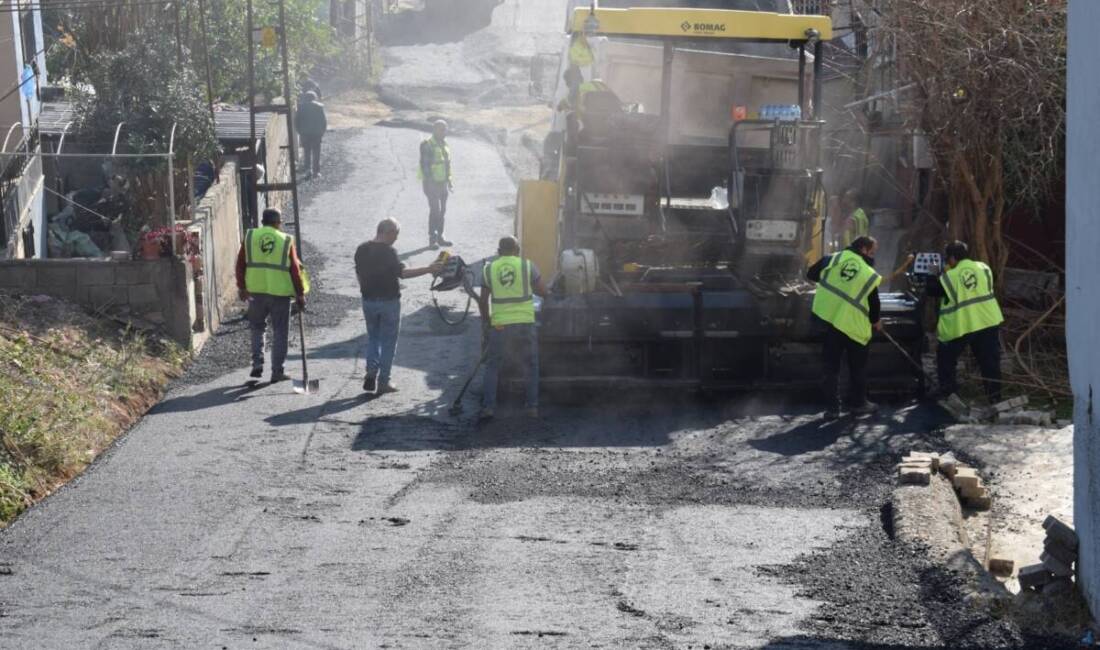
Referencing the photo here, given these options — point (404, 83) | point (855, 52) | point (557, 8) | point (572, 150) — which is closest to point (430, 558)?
point (572, 150)

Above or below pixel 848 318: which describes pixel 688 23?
above

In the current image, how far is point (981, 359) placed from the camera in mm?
11758

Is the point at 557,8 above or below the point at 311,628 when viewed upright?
above

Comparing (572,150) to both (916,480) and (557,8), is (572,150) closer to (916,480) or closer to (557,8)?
(916,480)

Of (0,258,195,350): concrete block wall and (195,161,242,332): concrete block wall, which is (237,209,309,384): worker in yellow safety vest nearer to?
(0,258,195,350): concrete block wall

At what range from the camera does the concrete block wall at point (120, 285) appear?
43.2 feet

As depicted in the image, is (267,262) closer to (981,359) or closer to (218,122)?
(981,359)

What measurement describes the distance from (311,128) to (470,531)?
53.6ft

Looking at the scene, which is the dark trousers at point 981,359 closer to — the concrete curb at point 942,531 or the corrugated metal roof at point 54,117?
the concrete curb at point 942,531

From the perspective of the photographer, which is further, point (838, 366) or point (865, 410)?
point (865, 410)

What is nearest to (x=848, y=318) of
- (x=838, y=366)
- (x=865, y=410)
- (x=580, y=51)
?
(x=838, y=366)

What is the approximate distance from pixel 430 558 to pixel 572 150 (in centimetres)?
540

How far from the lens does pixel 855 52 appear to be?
18797 mm

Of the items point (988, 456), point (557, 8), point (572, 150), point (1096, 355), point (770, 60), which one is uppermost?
point (557, 8)
